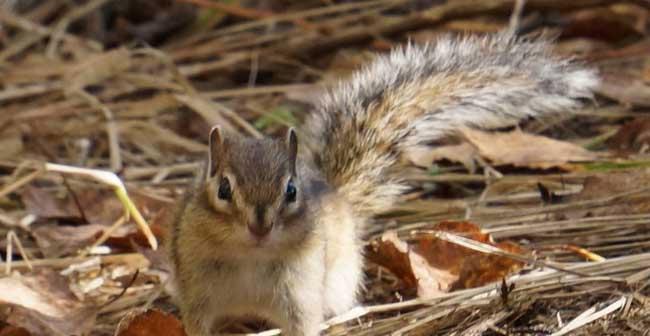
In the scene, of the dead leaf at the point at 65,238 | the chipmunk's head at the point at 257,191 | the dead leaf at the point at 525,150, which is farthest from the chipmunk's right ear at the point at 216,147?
the dead leaf at the point at 525,150

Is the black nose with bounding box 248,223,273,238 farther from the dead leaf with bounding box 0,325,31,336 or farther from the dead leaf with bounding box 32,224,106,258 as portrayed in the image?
the dead leaf with bounding box 32,224,106,258

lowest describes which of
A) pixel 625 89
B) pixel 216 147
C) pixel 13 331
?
pixel 13 331

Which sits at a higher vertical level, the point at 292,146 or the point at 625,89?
the point at 625,89

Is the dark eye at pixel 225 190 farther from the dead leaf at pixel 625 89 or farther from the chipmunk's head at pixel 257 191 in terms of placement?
the dead leaf at pixel 625 89

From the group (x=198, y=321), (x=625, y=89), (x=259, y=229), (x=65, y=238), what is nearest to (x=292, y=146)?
(x=259, y=229)

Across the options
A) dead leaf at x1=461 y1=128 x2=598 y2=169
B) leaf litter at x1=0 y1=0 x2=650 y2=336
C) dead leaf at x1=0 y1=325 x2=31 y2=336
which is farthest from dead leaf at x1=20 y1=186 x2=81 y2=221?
dead leaf at x1=461 y1=128 x2=598 y2=169

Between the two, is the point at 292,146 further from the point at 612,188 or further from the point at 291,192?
the point at 612,188
